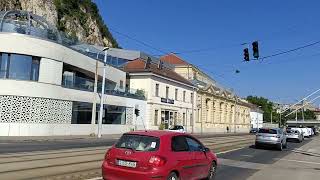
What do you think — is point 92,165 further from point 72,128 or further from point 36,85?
point 72,128

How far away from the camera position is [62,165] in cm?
1560

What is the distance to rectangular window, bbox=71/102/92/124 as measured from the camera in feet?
151

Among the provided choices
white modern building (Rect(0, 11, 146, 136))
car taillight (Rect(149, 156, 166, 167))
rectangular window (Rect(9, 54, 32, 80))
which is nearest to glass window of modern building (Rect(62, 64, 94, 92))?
white modern building (Rect(0, 11, 146, 136))

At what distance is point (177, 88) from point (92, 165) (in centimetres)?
5816

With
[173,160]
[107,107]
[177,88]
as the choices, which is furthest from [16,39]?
[177,88]

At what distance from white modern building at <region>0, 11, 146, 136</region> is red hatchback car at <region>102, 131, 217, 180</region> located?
94.1 ft

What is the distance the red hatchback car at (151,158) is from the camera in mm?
10859

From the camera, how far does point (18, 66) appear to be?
1570 inches

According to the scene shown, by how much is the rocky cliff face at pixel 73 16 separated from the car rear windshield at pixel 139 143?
58014 millimetres

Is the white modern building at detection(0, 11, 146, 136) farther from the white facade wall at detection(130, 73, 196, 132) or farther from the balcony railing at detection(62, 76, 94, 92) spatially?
the white facade wall at detection(130, 73, 196, 132)

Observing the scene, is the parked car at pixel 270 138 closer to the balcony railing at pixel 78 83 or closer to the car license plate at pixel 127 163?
the balcony railing at pixel 78 83

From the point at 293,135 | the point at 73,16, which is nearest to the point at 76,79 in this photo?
the point at 293,135

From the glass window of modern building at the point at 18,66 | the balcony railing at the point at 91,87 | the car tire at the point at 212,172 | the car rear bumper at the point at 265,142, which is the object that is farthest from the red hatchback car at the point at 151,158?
the balcony railing at the point at 91,87

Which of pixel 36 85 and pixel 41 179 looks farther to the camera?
pixel 36 85
